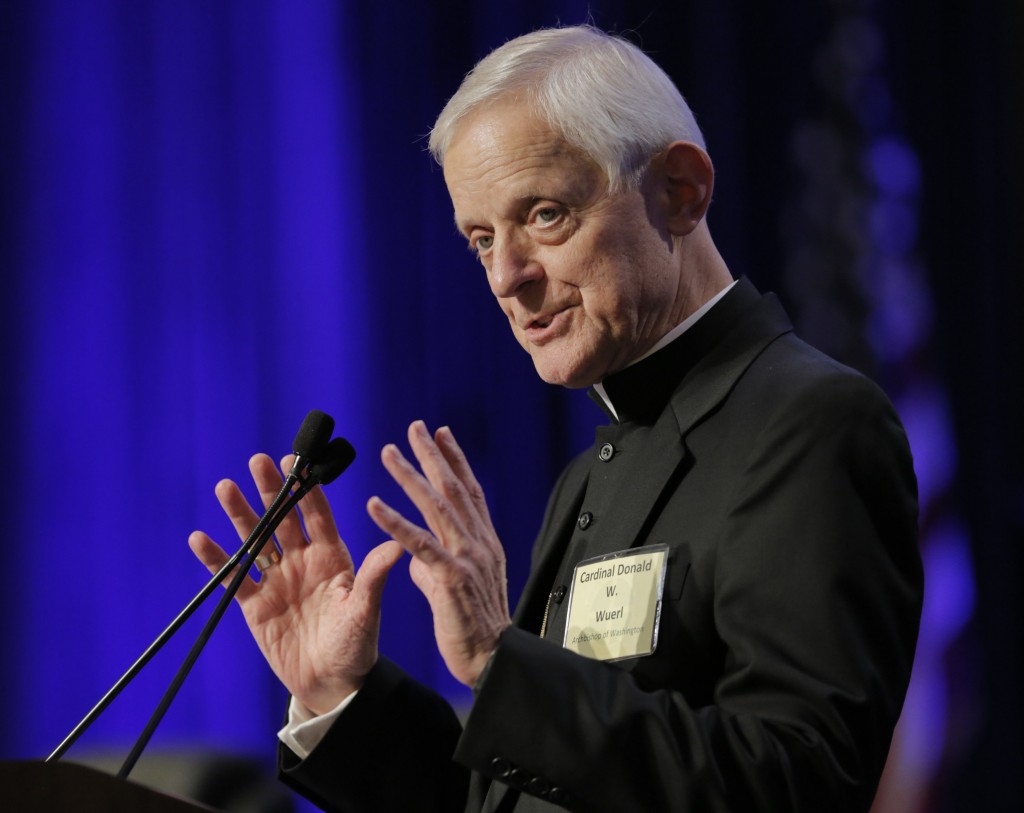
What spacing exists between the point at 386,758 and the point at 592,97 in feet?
3.17

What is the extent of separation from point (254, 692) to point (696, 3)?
2.28 metres

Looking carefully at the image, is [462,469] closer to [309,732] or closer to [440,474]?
[440,474]

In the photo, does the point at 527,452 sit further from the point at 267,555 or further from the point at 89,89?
the point at 267,555

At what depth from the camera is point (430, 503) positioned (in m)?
1.31

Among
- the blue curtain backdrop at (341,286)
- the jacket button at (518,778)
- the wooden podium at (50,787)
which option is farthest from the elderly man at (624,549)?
the blue curtain backdrop at (341,286)

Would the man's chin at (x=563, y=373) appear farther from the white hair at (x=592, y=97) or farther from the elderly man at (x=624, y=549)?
the white hair at (x=592, y=97)

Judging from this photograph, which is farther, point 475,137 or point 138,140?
point 138,140

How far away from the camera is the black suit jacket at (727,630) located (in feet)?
4.17

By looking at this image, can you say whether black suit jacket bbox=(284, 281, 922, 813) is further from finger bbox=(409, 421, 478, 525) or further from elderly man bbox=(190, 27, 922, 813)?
finger bbox=(409, 421, 478, 525)

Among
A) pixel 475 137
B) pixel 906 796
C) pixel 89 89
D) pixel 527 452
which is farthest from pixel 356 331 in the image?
pixel 906 796

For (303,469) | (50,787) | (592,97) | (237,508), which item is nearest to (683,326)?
(592,97)

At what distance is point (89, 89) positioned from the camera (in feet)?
10.8

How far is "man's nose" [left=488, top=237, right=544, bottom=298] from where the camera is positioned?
1.73 meters

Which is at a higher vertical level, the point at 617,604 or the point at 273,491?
the point at 273,491
